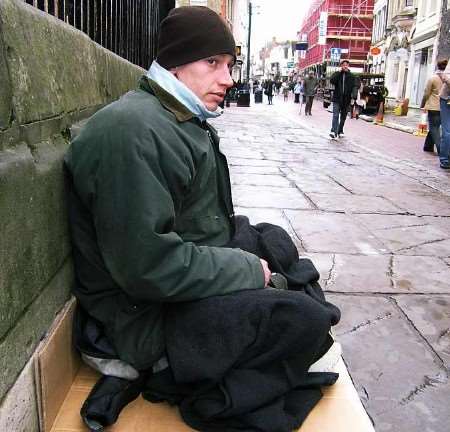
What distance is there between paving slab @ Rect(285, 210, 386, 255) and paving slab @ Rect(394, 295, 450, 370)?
0.86m

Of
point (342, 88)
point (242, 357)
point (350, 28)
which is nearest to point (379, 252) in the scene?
point (242, 357)

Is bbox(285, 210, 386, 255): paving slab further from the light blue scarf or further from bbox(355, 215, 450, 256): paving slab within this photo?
the light blue scarf

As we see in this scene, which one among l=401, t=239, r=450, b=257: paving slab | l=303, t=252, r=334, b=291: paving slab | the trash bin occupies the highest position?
the trash bin

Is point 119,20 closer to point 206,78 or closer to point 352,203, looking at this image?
point 206,78

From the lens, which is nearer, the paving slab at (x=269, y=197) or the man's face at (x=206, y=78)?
the man's face at (x=206, y=78)

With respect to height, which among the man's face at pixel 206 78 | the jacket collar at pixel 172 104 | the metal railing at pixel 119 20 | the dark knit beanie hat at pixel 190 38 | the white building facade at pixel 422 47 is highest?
the white building facade at pixel 422 47

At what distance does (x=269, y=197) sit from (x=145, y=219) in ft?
14.1

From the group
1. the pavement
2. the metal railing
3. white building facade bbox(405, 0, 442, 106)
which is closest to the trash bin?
white building facade bbox(405, 0, 442, 106)

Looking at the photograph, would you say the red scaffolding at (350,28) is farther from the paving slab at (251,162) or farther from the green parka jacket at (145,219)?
the green parka jacket at (145,219)

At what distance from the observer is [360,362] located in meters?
2.40

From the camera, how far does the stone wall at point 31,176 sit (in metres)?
1.31

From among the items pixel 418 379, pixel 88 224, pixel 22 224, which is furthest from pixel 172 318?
pixel 418 379

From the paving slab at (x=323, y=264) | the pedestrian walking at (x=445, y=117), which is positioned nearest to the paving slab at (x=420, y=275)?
the paving slab at (x=323, y=264)

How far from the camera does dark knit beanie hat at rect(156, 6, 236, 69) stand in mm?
1807
